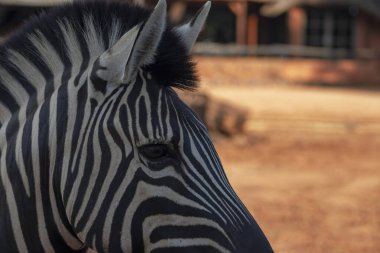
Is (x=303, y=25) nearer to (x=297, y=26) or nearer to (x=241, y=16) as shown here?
(x=297, y=26)

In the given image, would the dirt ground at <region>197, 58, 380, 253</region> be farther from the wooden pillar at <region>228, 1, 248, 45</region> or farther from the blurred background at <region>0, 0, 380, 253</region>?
the wooden pillar at <region>228, 1, 248, 45</region>

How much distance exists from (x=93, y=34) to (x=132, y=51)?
0.93 ft

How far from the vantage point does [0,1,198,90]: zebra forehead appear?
2.14 meters

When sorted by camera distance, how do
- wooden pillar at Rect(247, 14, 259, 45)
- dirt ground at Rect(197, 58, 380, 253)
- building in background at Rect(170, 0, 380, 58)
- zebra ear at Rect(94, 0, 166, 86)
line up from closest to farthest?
zebra ear at Rect(94, 0, 166, 86)
dirt ground at Rect(197, 58, 380, 253)
building in background at Rect(170, 0, 380, 58)
wooden pillar at Rect(247, 14, 259, 45)

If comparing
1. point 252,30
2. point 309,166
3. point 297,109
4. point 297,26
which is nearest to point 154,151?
point 309,166

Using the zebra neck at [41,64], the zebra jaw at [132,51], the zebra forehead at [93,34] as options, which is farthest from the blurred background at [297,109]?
the zebra jaw at [132,51]

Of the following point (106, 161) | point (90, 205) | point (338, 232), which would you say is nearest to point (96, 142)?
point (106, 161)

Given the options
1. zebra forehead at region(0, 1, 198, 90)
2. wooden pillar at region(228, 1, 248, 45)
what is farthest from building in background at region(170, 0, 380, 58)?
zebra forehead at region(0, 1, 198, 90)

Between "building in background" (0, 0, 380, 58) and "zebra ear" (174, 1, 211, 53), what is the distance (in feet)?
72.3

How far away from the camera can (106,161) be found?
80.5 inches

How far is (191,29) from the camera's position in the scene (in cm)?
221

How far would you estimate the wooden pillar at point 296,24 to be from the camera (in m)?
25.6

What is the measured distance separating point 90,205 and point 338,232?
5.67 metres

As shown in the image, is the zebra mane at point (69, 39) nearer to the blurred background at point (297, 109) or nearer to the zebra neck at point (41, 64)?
the zebra neck at point (41, 64)
